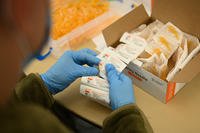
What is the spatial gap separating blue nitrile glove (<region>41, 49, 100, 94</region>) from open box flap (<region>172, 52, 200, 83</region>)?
0.29 metres

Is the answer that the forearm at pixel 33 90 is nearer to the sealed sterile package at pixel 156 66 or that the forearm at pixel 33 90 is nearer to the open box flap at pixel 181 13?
the sealed sterile package at pixel 156 66

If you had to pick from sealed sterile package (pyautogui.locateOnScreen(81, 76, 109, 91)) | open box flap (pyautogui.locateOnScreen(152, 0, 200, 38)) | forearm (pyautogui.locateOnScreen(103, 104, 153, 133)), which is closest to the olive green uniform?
Answer: forearm (pyautogui.locateOnScreen(103, 104, 153, 133))

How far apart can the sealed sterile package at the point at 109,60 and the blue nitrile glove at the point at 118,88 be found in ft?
0.08

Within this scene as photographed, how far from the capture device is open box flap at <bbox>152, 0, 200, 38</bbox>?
4.06ft

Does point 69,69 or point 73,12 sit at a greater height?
point 73,12

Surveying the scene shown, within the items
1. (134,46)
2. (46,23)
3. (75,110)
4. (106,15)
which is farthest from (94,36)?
(46,23)

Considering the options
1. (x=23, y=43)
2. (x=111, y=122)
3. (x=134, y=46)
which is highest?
(x=23, y=43)

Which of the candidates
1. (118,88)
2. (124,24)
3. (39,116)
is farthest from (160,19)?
(39,116)

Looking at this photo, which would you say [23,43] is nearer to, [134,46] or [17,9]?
[17,9]

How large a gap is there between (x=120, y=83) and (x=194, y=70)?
239 millimetres

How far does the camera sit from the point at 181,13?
50.2 inches

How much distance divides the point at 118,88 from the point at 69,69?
202 millimetres

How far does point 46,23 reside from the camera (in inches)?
21.8

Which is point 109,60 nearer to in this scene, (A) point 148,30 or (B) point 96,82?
(B) point 96,82
